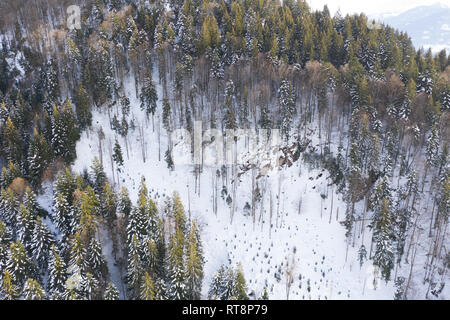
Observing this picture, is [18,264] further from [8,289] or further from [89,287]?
[89,287]

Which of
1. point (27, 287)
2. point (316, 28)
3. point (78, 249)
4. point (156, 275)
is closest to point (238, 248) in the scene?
point (156, 275)

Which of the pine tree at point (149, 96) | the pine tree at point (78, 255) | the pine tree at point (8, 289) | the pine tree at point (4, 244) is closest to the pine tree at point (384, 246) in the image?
the pine tree at point (78, 255)

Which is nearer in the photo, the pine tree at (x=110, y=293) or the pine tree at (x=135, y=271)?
the pine tree at (x=110, y=293)

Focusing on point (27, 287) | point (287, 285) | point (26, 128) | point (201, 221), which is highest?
point (26, 128)

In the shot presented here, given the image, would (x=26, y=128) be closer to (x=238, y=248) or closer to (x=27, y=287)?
(x=27, y=287)

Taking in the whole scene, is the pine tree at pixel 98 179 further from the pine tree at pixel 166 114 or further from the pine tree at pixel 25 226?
the pine tree at pixel 166 114

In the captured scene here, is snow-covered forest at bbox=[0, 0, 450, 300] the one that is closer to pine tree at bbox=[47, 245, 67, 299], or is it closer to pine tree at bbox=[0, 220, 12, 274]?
pine tree at bbox=[0, 220, 12, 274]

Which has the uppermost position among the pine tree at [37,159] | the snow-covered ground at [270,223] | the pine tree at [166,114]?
the pine tree at [166,114]
